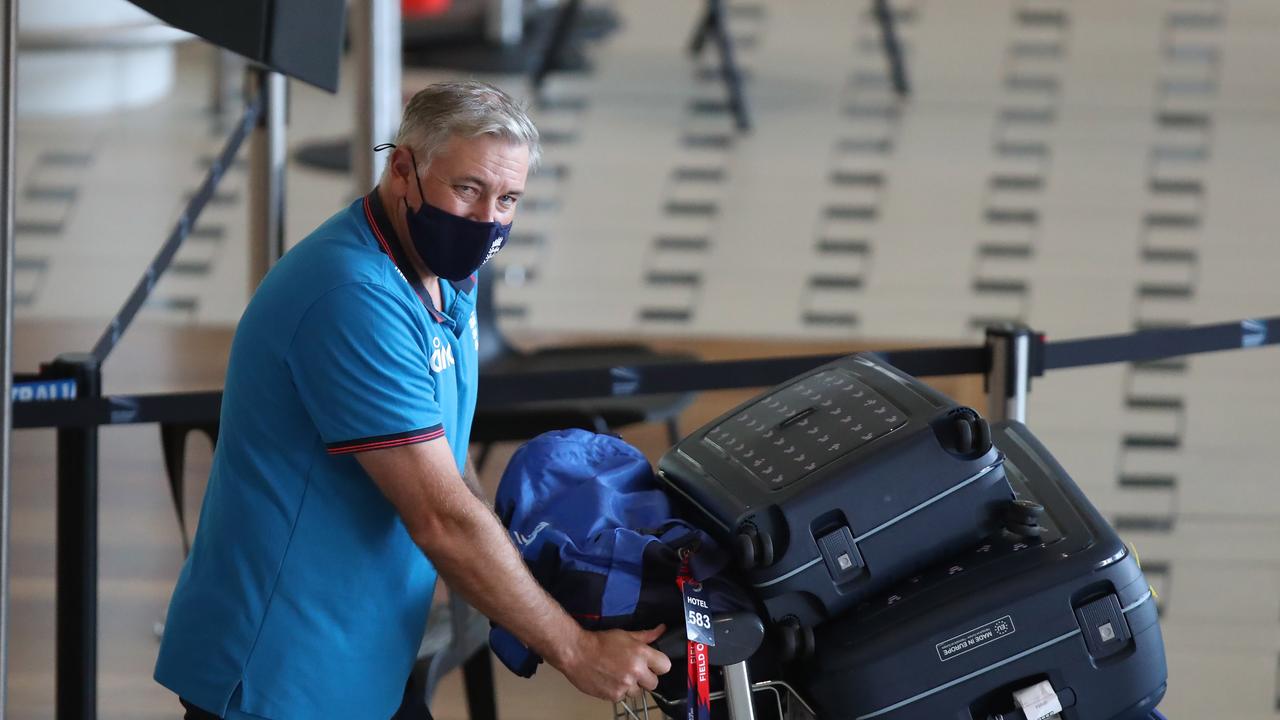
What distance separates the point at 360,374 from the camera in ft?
5.86

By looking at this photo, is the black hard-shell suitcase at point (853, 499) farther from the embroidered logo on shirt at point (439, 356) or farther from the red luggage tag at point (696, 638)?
the embroidered logo on shirt at point (439, 356)

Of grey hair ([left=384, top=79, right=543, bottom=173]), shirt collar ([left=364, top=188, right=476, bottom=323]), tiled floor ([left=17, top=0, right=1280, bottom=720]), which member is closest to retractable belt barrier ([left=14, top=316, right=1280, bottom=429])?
shirt collar ([left=364, top=188, right=476, bottom=323])

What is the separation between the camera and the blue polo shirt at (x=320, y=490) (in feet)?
5.89

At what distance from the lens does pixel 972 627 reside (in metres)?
1.79

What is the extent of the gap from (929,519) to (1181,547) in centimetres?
261

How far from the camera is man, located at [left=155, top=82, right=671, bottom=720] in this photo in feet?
5.87

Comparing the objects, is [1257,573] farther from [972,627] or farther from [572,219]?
[572,219]

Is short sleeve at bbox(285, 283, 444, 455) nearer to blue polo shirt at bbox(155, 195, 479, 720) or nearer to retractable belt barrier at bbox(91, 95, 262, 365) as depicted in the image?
blue polo shirt at bbox(155, 195, 479, 720)

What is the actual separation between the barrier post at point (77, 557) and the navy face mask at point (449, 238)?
3.40 feet

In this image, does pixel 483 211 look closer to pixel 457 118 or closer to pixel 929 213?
pixel 457 118

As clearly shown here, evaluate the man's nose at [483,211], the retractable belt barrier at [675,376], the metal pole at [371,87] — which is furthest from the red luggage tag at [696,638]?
the metal pole at [371,87]

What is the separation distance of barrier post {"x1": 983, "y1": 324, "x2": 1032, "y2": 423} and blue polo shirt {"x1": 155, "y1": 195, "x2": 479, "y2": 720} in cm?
106

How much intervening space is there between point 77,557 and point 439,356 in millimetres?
1115

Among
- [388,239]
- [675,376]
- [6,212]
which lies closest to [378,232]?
[388,239]
